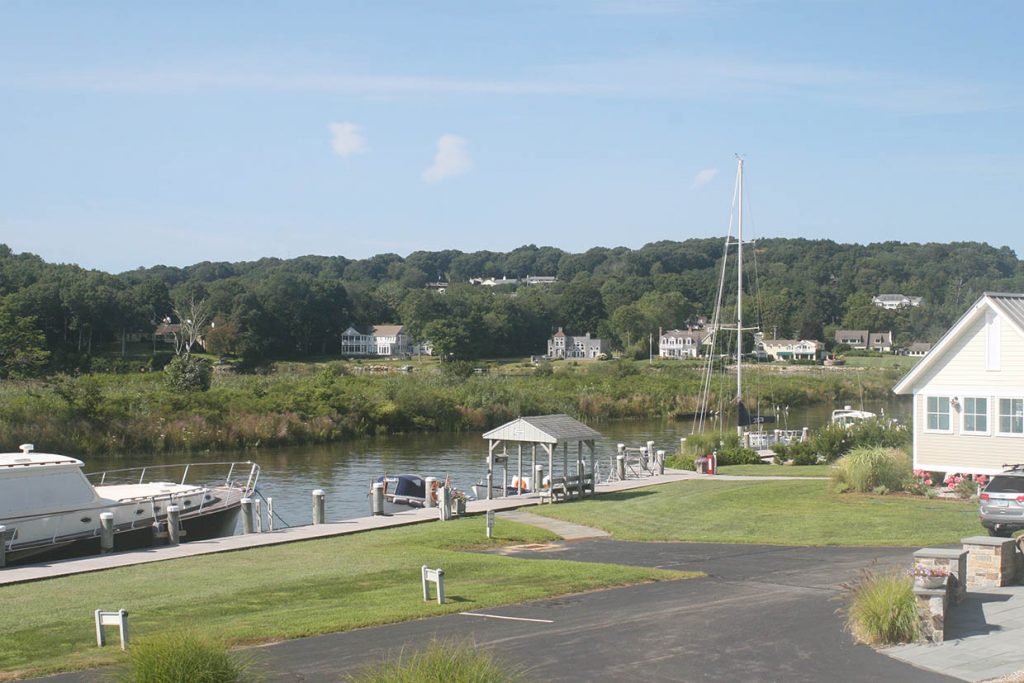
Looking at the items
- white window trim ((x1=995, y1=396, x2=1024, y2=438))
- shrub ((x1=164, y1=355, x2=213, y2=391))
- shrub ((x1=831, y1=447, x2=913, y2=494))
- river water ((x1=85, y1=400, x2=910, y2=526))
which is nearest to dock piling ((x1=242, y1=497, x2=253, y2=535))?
river water ((x1=85, y1=400, x2=910, y2=526))

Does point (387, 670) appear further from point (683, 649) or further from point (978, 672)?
point (978, 672)

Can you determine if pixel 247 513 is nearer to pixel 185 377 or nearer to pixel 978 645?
pixel 978 645

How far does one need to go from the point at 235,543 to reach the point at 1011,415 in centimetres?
2121

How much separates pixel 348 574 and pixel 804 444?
92.6 ft

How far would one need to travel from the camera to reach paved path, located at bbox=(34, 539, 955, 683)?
543 inches

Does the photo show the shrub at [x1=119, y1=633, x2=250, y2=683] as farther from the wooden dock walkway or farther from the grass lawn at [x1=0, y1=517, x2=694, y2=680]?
the wooden dock walkway

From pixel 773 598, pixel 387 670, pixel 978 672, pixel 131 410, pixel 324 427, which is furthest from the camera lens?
pixel 324 427

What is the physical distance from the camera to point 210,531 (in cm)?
3062

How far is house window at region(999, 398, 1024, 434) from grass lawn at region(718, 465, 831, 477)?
7943mm

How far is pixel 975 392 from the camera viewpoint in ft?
104

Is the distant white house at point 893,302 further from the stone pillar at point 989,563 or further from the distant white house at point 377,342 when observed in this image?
the stone pillar at point 989,563

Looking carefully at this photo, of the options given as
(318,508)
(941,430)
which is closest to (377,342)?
(318,508)

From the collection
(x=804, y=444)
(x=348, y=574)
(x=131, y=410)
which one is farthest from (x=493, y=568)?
(x=131, y=410)

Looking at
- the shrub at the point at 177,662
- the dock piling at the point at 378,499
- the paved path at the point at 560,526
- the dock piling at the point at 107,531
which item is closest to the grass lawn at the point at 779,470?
the paved path at the point at 560,526
